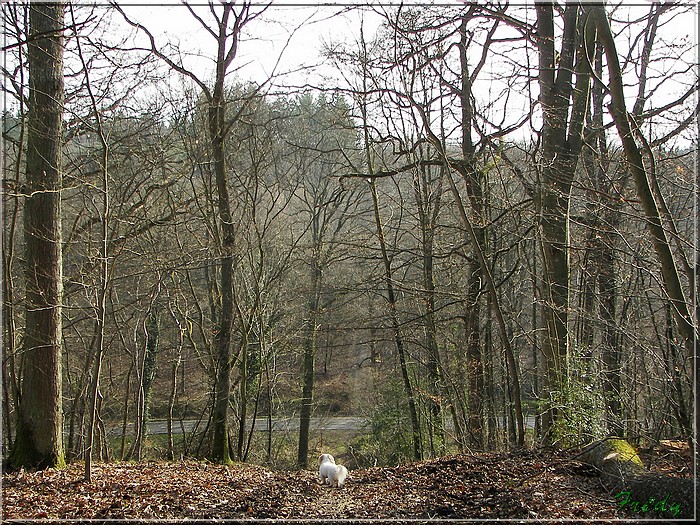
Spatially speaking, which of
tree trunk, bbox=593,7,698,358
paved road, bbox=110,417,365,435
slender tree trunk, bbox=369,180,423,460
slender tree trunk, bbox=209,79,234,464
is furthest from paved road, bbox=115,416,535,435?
tree trunk, bbox=593,7,698,358

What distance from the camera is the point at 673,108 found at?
591 cm

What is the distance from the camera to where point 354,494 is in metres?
5.18

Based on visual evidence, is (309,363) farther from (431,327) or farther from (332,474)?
(332,474)

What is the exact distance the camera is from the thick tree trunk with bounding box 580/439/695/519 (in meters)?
3.76

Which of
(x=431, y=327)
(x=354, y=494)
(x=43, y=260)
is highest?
(x=43, y=260)

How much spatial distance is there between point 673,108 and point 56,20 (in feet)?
21.4

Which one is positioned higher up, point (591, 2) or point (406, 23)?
point (406, 23)

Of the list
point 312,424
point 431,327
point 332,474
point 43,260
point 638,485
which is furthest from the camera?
point 312,424

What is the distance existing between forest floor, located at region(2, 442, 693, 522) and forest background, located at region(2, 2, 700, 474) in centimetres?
55

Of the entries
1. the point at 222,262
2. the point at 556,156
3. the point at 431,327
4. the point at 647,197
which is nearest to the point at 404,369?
the point at 431,327

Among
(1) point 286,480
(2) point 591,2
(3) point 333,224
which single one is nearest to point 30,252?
(1) point 286,480

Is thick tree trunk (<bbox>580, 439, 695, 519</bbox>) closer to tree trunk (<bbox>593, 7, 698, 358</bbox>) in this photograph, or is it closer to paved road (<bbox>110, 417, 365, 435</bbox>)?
tree trunk (<bbox>593, 7, 698, 358</bbox>)

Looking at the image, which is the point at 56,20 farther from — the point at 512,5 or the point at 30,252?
the point at 512,5

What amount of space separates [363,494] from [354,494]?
88mm
